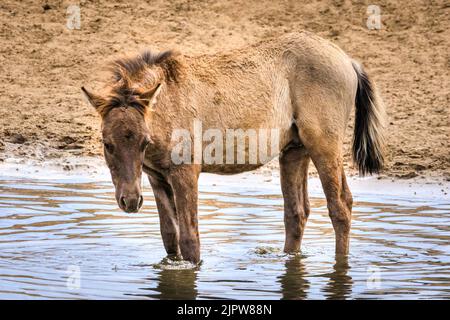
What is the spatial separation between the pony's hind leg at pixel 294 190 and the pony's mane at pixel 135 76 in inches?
54.6

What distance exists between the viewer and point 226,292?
6.61 metres

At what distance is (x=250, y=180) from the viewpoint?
38.7ft

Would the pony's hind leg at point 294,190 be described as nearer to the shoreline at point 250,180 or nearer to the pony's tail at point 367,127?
the pony's tail at point 367,127

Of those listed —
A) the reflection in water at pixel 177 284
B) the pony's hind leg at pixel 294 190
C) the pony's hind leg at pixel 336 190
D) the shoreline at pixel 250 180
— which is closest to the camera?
the reflection in water at pixel 177 284

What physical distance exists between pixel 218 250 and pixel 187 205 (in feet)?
3.46

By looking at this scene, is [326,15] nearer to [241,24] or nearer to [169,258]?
[241,24]

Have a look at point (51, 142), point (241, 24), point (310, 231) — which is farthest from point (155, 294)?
point (241, 24)

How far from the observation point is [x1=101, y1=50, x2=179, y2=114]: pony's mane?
22.3ft

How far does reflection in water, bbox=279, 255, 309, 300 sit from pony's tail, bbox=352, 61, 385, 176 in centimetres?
122

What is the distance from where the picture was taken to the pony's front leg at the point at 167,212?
7.57 metres

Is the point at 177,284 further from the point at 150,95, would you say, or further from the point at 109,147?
the point at 150,95

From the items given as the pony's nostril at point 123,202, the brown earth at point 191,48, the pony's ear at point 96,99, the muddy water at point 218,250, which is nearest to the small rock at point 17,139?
the brown earth at point 191,48

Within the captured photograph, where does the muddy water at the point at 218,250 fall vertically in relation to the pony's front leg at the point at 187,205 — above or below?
below

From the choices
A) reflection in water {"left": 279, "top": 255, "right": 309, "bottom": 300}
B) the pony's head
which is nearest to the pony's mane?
the pony's head
